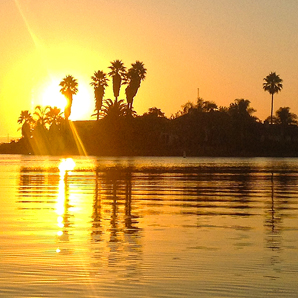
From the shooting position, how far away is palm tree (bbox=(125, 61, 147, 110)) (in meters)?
130

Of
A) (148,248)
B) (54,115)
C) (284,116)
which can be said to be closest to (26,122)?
(54,115)

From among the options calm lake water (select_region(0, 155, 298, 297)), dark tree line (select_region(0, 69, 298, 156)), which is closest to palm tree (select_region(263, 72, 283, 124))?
dark tree line (select_region(0, 69, 298, 156))

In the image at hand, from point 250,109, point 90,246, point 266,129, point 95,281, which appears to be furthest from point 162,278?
point 250,109

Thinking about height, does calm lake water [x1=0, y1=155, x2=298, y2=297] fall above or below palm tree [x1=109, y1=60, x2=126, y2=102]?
below

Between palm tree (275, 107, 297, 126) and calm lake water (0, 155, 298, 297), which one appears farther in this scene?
palm tree (275, 107, 297, 126)

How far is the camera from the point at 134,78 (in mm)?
130250

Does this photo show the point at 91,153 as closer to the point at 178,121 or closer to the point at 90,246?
the point at 178,121

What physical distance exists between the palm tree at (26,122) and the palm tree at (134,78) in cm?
4478

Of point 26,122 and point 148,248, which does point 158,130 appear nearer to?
point 26,122

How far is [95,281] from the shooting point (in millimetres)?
9273

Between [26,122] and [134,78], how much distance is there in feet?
165

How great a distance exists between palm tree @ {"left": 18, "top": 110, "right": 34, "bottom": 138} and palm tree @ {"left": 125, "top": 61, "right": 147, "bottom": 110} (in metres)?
44.8

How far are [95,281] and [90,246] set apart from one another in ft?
10.7

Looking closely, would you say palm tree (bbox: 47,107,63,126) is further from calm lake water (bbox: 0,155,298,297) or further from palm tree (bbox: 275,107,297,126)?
calm lake water (bbox: 0,155,298,297)
